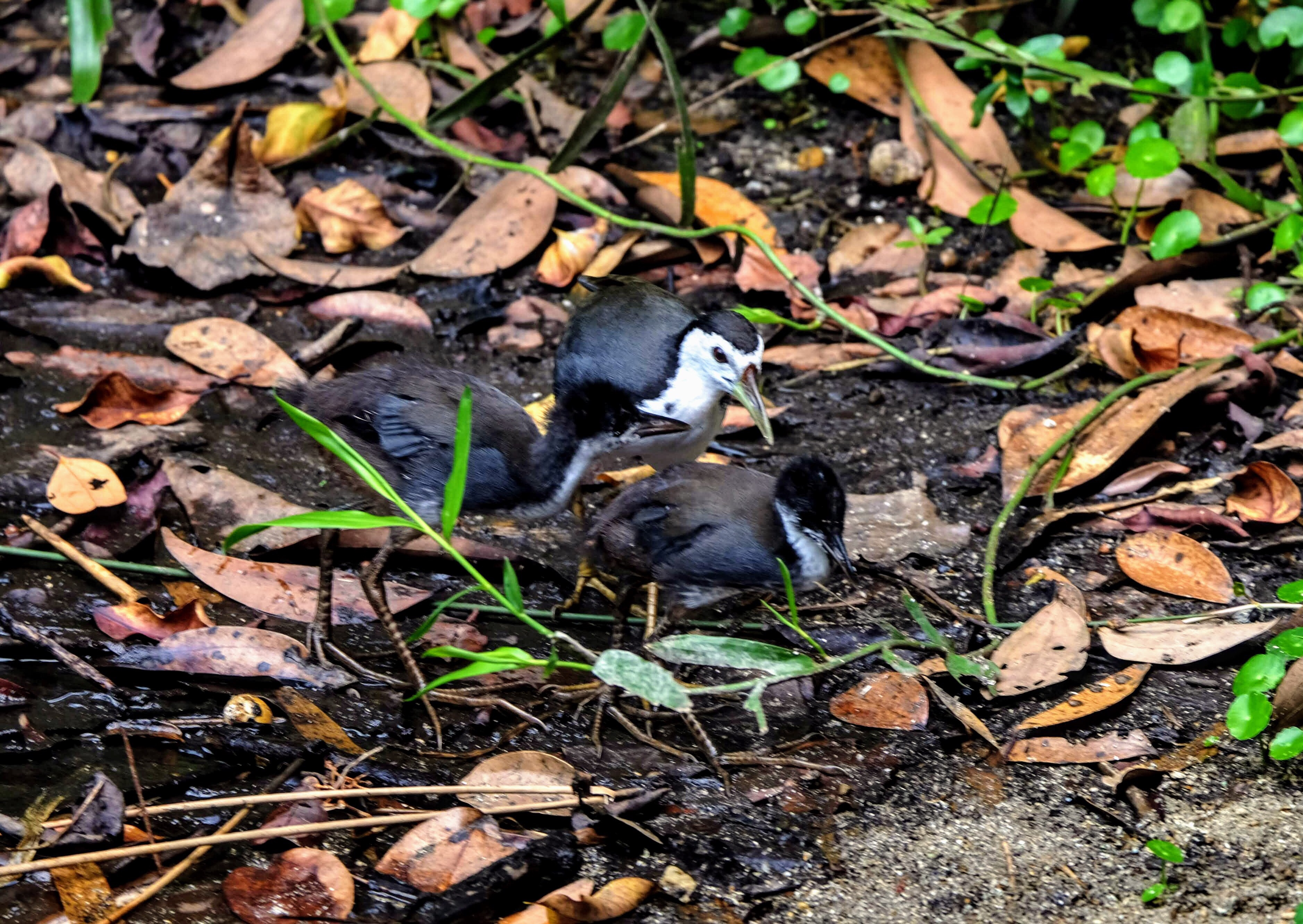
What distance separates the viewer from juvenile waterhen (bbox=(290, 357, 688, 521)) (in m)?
3.40

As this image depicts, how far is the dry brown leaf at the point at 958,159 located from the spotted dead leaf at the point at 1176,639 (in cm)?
208

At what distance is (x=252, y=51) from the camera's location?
5.86 metres

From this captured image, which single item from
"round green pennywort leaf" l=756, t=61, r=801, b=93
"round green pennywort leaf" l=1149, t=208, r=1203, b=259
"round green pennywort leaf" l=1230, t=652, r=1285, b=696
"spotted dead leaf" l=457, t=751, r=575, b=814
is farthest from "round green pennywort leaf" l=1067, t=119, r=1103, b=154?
"spotted dead leaf" l=457, t=751, r=575, b=814

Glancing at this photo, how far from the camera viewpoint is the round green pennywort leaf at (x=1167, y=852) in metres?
2.43

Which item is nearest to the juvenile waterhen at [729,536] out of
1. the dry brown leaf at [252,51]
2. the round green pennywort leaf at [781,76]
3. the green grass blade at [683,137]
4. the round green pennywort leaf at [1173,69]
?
the green grass blade at [683,137]

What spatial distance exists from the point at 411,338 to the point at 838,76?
2.04m

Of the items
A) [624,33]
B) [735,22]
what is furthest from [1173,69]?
[624,33]

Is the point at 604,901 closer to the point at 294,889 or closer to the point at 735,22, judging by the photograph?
the point at 294,889

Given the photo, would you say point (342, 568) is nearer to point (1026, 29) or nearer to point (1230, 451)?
point (1230, 451)

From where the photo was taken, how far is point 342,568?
3.78 meters

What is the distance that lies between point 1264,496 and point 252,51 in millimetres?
4572

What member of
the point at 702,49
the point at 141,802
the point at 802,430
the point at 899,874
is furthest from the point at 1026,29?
the point at 141,802

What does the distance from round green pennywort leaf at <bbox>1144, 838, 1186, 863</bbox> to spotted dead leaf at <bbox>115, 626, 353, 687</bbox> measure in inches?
73.7

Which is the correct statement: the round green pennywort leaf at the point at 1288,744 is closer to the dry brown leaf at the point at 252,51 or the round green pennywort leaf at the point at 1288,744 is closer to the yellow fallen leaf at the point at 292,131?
the yellow fallen leaf at the point at 292,131
